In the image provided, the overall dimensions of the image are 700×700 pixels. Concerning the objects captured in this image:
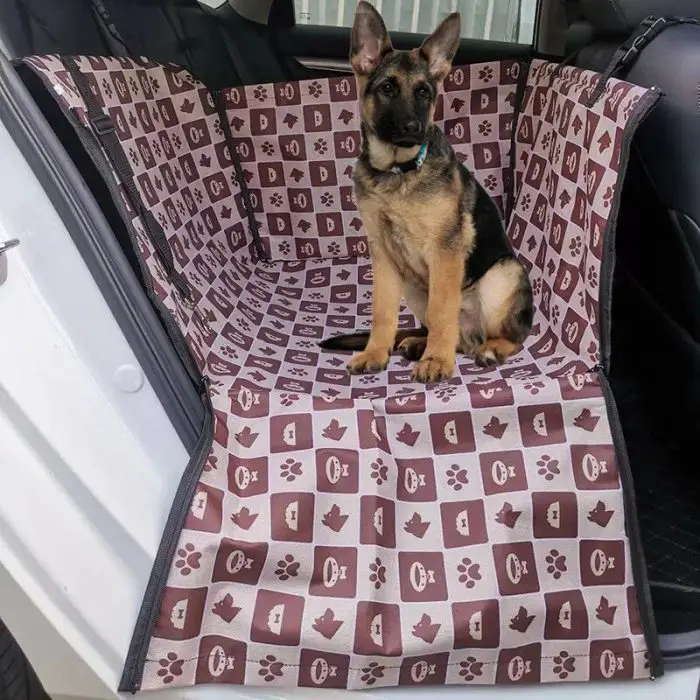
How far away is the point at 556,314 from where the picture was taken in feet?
5.10

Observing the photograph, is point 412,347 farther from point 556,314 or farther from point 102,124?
point 102,124

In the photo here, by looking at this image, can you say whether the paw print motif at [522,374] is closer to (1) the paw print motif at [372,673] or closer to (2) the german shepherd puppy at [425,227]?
(2) the german shepherd puppy at [425,227]

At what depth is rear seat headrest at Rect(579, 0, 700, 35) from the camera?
1487 mm

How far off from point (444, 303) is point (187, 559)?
2.69ft

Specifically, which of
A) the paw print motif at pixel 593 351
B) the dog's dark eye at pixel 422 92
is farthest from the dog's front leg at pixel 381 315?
the paw print motif at pixel 593 351

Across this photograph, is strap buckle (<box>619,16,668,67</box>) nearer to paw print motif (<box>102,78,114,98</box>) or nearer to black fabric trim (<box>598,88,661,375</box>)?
black fabric trim (<box>598,88,661,375</box>)

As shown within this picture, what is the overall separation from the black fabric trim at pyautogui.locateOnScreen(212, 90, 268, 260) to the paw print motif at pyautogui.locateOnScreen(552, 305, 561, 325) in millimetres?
1063

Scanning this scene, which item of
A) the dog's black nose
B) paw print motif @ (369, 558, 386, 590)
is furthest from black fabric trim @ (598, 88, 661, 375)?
paw print motif @ (369, 558, 386, 590)

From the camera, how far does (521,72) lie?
82.7 inches

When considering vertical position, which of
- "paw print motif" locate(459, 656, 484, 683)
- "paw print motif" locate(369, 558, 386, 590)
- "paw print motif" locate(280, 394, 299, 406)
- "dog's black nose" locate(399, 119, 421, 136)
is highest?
"dog's black nose" locate(399, 119, 421, 136)

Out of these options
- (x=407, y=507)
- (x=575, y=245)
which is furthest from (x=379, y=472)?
(x=575, y=245)

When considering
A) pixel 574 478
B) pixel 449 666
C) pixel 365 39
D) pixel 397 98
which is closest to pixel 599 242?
pixel 574 478

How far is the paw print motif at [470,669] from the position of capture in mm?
1107

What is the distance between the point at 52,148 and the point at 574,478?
3.52 feet
